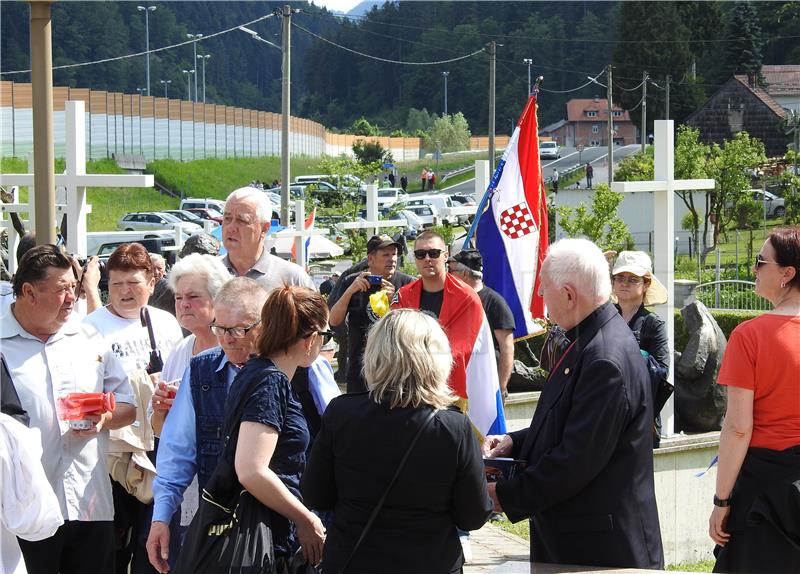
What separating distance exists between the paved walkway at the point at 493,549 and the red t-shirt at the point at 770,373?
2.57 metres

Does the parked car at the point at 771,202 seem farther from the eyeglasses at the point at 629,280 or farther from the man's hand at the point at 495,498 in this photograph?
the man's hand at the point at 495,498

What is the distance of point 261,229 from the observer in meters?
5.19

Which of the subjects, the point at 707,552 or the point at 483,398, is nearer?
the point at 483,398

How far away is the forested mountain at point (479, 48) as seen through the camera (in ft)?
54.3

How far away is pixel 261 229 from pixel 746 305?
1587 centimetres

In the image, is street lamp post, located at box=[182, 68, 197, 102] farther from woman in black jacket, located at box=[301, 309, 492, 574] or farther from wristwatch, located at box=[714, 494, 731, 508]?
woman in black jacket, located at box=[301, 309, 492, 574]

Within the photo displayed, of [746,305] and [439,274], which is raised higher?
[439,274]

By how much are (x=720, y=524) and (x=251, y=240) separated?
8.01ft

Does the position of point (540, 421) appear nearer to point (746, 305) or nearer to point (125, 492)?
point (125, 492)

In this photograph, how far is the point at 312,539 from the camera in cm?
329

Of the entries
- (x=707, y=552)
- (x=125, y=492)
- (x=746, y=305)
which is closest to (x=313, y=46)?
(x=746, y=305)

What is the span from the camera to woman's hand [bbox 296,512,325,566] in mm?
3279

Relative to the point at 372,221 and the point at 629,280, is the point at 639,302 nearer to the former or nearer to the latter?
the point at 629,280

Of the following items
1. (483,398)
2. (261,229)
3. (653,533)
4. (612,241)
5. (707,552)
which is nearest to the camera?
(653,533)
